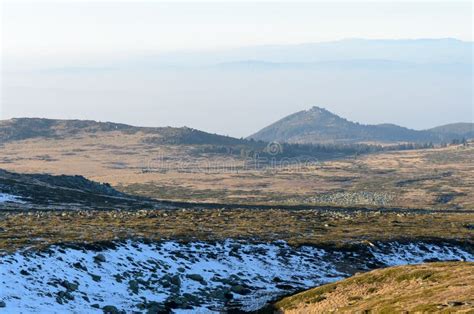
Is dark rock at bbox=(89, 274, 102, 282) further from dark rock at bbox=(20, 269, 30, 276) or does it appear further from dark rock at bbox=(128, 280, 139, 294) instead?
dark rock at bbox=(20, 269, 30, 276)

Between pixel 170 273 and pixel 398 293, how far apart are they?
16017 millimetres

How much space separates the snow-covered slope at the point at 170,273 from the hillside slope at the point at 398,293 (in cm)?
422

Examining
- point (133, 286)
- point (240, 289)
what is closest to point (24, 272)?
point (133, 286)

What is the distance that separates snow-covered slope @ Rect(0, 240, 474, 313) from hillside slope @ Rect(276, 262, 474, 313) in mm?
4222

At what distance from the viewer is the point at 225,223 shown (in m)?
74.0

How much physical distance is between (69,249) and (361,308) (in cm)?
2099

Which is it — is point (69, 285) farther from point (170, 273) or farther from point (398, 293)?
point (398, 293)

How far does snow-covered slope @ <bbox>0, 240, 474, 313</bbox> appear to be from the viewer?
39594 mm

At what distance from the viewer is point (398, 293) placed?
3853 cm

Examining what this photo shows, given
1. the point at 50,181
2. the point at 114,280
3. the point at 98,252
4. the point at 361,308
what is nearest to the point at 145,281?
the point at 114,280

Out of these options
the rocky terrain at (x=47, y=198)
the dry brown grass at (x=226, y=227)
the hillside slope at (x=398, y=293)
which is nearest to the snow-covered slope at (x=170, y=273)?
the dry brown grass at (x=226, y=227)

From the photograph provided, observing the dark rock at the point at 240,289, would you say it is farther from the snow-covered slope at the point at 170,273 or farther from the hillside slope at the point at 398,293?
the hillside slope at the point at 398,293

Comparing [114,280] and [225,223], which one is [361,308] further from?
[225,223]

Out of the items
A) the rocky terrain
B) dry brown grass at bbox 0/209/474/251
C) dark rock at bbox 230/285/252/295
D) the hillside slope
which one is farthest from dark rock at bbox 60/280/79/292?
the rocky terrain
